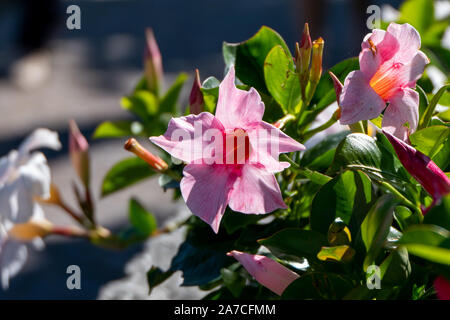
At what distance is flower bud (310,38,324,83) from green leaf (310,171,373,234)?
88 mm

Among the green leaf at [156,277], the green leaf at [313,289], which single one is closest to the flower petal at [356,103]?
the green leaf at [313,289]

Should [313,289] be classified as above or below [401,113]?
below

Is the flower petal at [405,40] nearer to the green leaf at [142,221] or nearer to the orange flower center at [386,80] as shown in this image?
the orange flower center at [386,80]

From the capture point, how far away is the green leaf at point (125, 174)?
0.65 metres

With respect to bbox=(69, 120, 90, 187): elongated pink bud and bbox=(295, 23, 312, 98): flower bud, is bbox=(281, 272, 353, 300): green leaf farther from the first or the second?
bbox=(69, 120, 90, 187): elongated pink bud

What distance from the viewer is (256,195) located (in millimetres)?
363

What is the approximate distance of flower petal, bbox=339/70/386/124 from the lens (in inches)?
14.6

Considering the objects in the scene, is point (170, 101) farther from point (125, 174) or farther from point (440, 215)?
point (440, 215)

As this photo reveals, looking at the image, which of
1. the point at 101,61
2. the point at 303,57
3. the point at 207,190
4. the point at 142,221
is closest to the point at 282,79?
the point at 303,57

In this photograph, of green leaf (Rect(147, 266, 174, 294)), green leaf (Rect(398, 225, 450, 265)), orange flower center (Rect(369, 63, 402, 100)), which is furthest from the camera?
green leaf (Rect(147, 266, 174, 294))

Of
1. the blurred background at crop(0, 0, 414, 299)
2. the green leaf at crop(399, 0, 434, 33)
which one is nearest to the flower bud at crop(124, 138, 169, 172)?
the green leaf at crop(399, 0, 434, 33)

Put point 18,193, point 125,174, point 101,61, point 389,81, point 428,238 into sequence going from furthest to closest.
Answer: point 101,61 < point 125,174 < point 18,193 < point 389,81 < point 428,238

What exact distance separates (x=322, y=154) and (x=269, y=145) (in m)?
0.11
